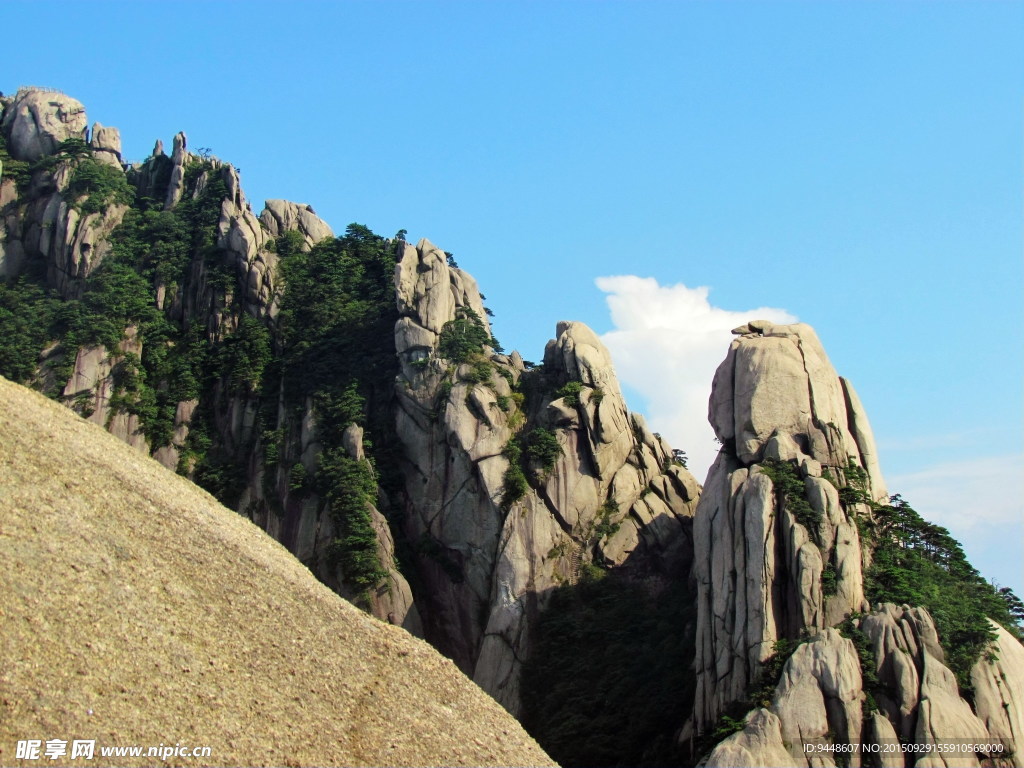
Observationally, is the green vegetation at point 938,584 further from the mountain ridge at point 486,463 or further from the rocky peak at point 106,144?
the rocky peak at point 106,144

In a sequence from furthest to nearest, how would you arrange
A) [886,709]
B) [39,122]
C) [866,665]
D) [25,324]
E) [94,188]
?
[39,122], [94,188], [25,324], [866,665], [886,709]

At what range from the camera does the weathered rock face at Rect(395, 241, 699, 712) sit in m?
72.2

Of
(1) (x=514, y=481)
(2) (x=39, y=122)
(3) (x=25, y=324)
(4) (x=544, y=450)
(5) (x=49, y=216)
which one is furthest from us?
(2) (x=39, y=122)

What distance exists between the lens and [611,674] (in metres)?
67.4

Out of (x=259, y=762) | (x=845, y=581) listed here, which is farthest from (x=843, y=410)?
(x=259, y=762)

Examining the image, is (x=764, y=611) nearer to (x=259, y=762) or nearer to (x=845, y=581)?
(x=845, y=581)

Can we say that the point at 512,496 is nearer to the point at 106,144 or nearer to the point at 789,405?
the point at 789,405

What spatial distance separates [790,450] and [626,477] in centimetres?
1442

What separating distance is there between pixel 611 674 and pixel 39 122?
6625 cm

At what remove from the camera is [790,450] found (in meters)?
63.2

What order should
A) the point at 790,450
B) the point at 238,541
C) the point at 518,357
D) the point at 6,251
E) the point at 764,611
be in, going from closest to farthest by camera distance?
the point at 238,541 → the point at 764,611 → the point at 790,450 → the point at 518,357 → the point at 6,251

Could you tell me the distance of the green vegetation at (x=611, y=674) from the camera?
6262 cm

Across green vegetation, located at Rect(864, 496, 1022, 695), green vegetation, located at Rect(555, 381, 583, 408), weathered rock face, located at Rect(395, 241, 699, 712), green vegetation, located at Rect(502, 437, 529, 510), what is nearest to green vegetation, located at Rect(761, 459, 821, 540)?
green vegetation, located at Rect(864, 496, 1022, 695)

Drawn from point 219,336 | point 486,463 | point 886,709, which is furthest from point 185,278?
point 886,709
